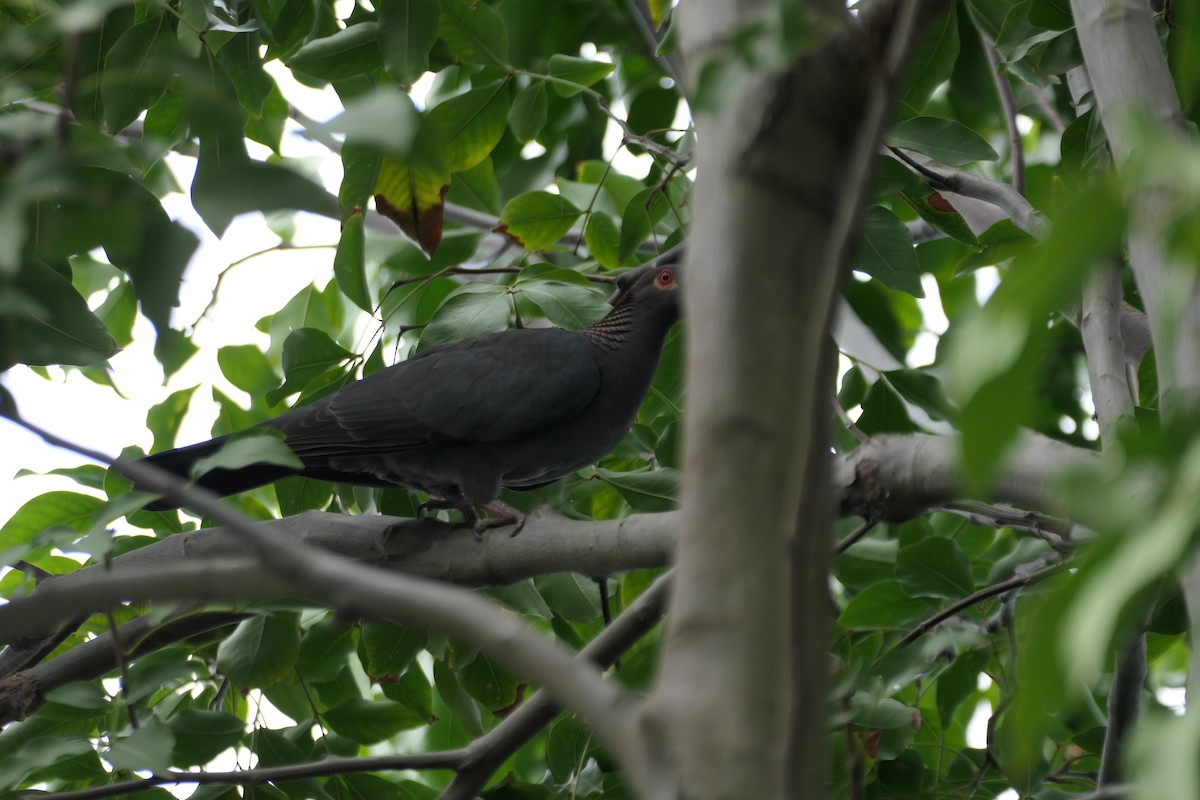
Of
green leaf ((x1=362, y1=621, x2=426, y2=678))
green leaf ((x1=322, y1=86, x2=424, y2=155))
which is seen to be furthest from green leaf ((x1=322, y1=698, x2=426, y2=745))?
green leaf ((x1=322, y1=86, x2=424, y2=155))

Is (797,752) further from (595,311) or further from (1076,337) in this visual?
(1076,337)

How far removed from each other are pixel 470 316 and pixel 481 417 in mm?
855

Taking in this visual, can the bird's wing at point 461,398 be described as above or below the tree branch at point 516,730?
above

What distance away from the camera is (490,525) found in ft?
9.02

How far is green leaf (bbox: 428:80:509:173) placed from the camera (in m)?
2.61

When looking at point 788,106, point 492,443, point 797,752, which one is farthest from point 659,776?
point 492,443

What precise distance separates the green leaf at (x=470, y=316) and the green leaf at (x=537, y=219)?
1.70ft

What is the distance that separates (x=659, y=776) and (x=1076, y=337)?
125 inches

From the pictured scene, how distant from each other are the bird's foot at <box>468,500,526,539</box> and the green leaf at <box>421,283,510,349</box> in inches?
17.0

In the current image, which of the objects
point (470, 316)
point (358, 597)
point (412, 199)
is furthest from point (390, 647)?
point (358, 597)

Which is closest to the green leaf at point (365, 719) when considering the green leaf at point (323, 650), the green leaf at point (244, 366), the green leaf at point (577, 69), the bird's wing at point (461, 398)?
the green leaf at point (323, 650)

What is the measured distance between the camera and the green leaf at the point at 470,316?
2.40 meters

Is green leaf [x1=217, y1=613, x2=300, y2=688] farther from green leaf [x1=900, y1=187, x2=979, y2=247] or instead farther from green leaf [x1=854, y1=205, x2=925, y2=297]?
green leaf [x1=900, y1=187, x2=979, y2=247]

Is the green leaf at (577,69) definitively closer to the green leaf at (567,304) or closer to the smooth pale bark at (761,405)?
the green leaf at (567,304)
